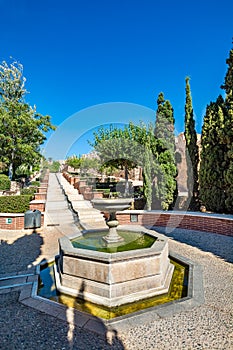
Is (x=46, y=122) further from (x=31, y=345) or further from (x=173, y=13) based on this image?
(x=31, y=345)

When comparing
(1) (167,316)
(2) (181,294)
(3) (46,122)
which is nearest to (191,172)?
(2) (181,294)

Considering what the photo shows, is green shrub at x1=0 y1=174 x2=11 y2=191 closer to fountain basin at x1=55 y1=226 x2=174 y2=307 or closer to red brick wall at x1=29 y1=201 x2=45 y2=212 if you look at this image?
red brick wall at x1=29 y1=201 x2=45 y2=212

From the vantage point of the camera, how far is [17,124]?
1683cm

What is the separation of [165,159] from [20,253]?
7.18 m

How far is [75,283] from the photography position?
133 inches

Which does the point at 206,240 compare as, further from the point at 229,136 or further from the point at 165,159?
the point at 165,159

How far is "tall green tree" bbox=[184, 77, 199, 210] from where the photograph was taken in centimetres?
960

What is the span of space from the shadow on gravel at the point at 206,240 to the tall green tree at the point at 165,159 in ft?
7.62

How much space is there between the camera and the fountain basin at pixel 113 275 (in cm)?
313

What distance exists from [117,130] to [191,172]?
22.1 feet

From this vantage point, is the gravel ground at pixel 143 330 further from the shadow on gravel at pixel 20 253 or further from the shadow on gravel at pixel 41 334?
the shadow on gravel at pixel 20 253

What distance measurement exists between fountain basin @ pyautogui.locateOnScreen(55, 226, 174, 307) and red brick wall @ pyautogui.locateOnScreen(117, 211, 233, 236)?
12.7 ft

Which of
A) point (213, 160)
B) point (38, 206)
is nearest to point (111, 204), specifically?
point (38, 206)

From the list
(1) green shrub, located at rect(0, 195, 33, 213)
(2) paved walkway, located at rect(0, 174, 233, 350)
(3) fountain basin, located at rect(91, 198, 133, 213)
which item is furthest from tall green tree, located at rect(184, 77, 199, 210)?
(1) green shrub, located at rect(0, 195, 33, 213)
